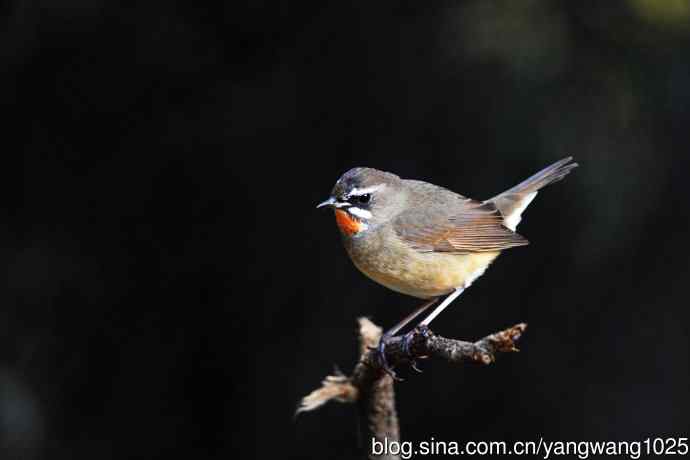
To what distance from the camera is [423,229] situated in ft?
15.0

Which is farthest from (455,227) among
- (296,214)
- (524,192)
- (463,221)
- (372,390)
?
(372,390)

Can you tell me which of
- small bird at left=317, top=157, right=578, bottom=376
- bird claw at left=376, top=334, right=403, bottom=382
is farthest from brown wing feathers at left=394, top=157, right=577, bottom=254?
bird claw at left=376, top=334, right=403, bottom=382

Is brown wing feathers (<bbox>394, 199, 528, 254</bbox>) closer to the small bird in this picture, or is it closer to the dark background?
the small bird

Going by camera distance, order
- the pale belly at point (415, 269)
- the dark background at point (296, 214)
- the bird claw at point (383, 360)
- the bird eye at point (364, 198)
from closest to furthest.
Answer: the bird claw at point (383, 360), the pale belly at point (415, 269), the bird eye at point (364, 198), the dark background at point (296, 214)

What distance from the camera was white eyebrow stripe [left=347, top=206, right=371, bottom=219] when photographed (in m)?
4.39

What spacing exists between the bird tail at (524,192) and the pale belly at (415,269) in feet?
1.39

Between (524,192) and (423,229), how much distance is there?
2.04ft

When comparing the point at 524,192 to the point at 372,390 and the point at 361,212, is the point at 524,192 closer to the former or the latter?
the point at 361,212

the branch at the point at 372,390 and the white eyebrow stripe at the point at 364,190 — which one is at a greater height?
the white eyebrow stripe at the point at 364,190

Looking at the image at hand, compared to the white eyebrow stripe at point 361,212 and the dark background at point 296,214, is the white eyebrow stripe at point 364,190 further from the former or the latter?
the dark background at point 296,214

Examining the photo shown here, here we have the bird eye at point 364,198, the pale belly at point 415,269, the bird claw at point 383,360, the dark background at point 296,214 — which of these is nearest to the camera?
the bird claw at point 383,360

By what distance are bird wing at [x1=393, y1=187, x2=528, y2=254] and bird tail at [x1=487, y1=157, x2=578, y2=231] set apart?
0.10 metres

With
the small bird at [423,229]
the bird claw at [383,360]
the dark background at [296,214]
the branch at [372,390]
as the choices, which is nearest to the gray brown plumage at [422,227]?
the small bird at [423,229]

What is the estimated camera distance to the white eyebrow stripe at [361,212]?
4.39 metres
